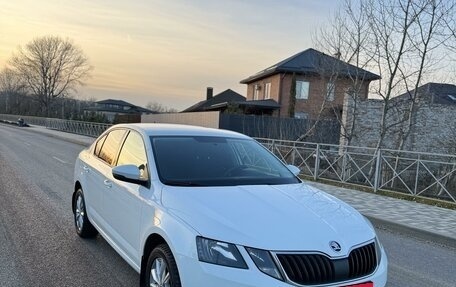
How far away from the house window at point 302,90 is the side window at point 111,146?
35020 mm

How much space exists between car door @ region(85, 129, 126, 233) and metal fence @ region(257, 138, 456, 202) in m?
8.12

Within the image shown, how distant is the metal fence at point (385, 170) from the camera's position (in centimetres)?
1180

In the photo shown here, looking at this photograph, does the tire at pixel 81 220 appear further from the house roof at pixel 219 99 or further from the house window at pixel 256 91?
the house roof at pixel 219 99

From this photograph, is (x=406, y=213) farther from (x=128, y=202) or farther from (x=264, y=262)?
(x=264, y=262)

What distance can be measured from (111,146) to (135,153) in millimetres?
934

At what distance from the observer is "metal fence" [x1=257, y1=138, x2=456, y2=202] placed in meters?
11.8

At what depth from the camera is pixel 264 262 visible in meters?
2.94

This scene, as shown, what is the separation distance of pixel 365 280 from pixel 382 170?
407 inches

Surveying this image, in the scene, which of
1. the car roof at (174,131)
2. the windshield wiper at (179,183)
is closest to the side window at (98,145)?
the car roof at (174,131)

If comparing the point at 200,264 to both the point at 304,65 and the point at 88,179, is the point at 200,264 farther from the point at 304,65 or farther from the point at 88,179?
the point at 304,65

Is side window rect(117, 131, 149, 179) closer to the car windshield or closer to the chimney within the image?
the car windshield

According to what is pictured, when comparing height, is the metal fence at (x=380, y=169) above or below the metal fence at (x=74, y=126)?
above

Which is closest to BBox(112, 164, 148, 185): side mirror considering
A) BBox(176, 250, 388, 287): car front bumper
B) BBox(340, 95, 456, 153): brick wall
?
BBox(176, 250, 388, 287): car front bumper

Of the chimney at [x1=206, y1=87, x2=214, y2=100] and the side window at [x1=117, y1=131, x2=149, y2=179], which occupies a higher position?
the chimney at [x1=206, y1=87, x2=214, y2=100]
